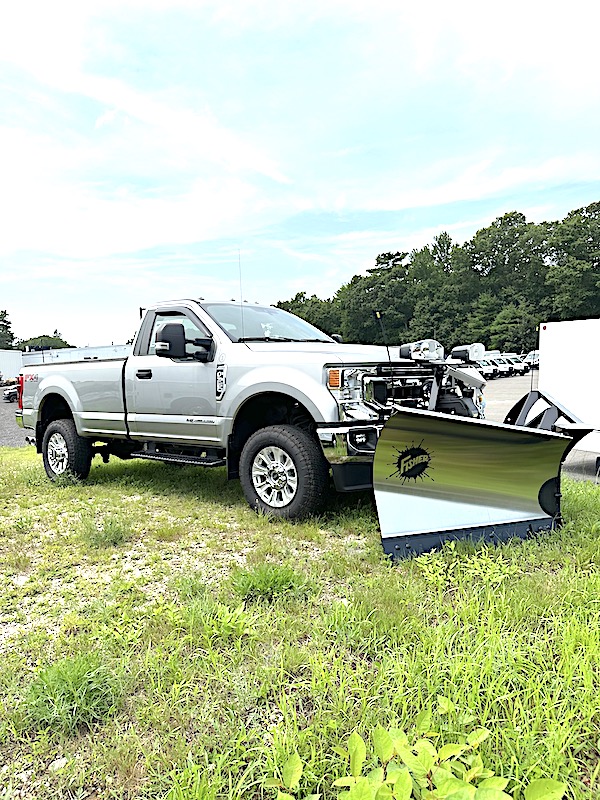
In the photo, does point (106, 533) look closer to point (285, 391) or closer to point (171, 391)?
point (171, 391)

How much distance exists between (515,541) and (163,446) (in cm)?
370

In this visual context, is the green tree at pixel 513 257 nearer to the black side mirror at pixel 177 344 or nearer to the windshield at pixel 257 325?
the windshield at pixel 257 325

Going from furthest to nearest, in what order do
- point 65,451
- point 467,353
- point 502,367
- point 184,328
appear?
point 502,367 → point 65,451 → point 184,328 → point 467,353

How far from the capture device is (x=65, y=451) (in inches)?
284

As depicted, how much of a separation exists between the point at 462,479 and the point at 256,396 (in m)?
1.96

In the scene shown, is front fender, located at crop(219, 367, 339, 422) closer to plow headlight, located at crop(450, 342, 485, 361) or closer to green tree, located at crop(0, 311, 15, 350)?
plow headlight, located at crop(450, 342, 485, 361)

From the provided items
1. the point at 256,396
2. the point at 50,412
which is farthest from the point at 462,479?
the point at 50,412

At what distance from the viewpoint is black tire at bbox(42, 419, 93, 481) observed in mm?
7113

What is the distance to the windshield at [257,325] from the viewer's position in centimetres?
578

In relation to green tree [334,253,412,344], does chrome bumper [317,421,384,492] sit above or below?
below

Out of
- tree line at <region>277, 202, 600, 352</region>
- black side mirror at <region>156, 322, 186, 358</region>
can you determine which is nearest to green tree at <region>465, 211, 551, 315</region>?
tree line at <region>277, 202, 600, 352</region>

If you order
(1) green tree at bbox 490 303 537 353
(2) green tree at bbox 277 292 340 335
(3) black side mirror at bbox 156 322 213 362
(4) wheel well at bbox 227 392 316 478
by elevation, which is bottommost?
(4) wheel well at bbox 227 392 316 478

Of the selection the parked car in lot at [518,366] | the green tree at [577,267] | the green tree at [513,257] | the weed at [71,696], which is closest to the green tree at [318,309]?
the green tree at [513,257]

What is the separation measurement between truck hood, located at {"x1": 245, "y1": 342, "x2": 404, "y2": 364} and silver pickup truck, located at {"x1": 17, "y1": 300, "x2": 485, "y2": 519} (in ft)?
0.04
